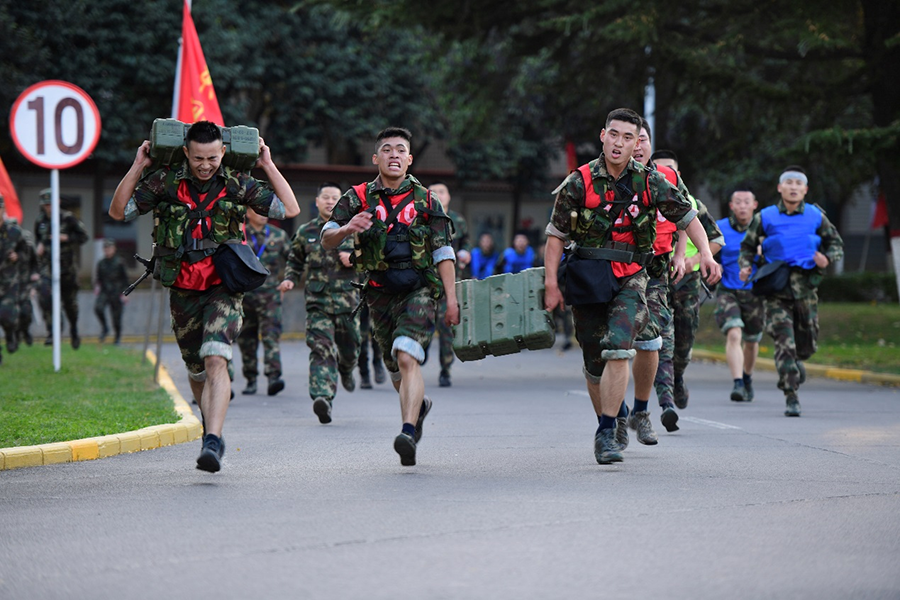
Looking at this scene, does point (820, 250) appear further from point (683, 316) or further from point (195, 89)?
point (195, 89)

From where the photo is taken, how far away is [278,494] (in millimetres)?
6867

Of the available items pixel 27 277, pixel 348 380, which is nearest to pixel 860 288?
pixel 27 277

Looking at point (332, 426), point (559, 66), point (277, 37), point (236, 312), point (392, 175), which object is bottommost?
point (332, 426)

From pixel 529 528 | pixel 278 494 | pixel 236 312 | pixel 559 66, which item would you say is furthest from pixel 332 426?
pixel 559 66

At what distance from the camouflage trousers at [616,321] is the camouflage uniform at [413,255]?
0.87m

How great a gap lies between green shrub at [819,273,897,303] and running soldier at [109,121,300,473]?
2865cm

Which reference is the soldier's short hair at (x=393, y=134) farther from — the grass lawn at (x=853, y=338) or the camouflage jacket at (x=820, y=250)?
the grass lawn at (x=853, y=338)

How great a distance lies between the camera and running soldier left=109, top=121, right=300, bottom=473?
7.50 meters

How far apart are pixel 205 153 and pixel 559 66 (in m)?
14.1

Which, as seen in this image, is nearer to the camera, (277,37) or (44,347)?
(44,347)

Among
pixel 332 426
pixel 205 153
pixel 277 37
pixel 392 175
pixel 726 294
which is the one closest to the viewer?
pixel 205 153

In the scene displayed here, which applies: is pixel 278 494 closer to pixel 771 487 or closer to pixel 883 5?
pixel 771 487

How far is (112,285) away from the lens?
24219 millimetres

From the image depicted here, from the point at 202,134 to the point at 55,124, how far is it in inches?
268
